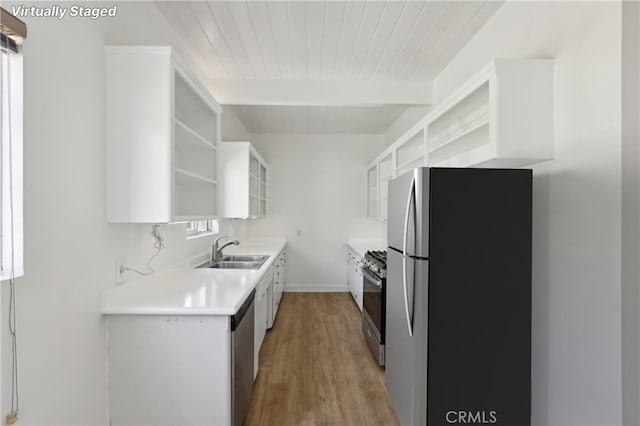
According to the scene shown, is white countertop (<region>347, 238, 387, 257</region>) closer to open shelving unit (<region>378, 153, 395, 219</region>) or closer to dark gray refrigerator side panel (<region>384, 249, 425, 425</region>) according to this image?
open shelving unit (<region>378, 153, 395, 219</region>)

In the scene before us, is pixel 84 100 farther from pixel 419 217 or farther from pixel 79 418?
pixel 419 217

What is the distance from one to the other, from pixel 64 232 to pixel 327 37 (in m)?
2.14

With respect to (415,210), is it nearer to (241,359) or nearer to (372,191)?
(241,359)

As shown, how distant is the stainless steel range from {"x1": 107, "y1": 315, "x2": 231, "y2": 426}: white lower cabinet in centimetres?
146

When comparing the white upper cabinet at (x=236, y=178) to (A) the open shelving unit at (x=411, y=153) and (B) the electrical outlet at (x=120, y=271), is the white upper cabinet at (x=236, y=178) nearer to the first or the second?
(B) the electrical outlet at (x=120, y=271)

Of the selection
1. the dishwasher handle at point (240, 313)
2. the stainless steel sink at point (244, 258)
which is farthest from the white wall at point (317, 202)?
the dishwasher handle at point (240, 313)

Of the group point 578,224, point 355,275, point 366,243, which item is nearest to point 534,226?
point 578,224

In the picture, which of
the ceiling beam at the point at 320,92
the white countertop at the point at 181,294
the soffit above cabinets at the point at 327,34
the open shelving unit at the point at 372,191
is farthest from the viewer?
the open shelving unit at the point at 372,191

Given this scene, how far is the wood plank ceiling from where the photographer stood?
1941 mm

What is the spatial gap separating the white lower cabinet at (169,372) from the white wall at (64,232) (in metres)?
0.10

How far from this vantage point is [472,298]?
1.53m

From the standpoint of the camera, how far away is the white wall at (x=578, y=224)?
48.8 inches

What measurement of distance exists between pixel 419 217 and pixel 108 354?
5.99ft

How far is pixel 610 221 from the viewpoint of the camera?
4.07ft
